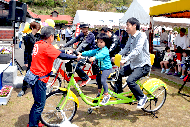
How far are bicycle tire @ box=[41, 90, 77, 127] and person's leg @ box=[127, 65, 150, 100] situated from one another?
129 centimetres

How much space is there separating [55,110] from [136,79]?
6.16 ft

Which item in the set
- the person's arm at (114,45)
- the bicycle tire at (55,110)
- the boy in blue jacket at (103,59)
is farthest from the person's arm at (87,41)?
the bicycle tire at (55,110)

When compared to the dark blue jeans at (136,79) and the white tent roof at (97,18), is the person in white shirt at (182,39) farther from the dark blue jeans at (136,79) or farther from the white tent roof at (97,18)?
the white tent roof at (97,18)

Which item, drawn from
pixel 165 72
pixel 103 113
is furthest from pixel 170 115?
pixel 165 72

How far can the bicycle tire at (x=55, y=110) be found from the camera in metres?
3.74

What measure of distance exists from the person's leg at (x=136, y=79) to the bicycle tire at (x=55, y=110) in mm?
1292

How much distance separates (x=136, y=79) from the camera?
4125 mm

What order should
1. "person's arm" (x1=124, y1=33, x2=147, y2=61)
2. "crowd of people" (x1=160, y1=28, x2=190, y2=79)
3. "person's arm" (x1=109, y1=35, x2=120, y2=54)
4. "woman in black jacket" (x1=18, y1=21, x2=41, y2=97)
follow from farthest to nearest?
"crowd of people" (x1=160, y1=28, x2=190, y2=79), "person's arm" (x1=109, y1=35, x2=120, y2=54), "woman in black jacket" (x1=18, y1=21, x2=41, y2=97), "person's arm" (x1=124, y1=33, x2=147, y2=61)

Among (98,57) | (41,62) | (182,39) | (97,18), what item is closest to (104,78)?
(98,57)

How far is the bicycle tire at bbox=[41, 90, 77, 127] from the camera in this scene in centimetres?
374

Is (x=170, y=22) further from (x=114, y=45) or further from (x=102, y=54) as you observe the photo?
(x=102, y=54)

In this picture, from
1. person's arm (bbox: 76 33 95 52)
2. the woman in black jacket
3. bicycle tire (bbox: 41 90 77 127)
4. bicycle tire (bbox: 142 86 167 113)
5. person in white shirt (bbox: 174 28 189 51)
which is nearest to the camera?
bicycle tire (bbox: 41 90 77 127)

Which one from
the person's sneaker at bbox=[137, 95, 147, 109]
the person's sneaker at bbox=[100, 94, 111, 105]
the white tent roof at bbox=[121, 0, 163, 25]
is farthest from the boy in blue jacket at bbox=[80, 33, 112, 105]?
the white tent roof at bbox=[121, 0, 163, 25]

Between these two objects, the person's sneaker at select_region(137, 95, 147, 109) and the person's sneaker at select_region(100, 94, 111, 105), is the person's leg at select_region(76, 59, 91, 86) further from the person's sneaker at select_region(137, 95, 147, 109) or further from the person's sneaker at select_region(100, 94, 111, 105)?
the person's sneaker at select_region(137, 95, 147, 109)
